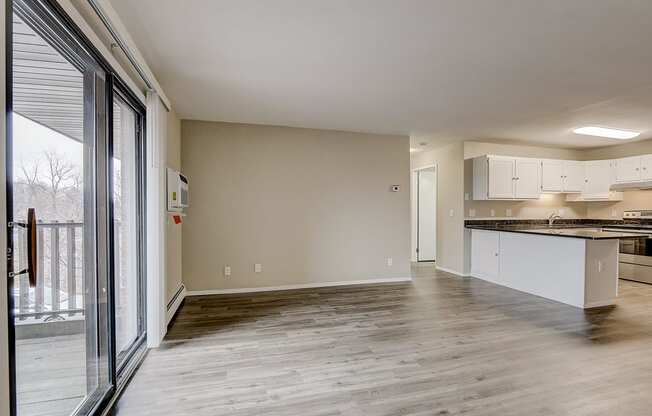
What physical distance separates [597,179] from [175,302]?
297 inches

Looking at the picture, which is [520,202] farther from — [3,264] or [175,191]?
[3,264]

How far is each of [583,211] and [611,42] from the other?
18.7ft

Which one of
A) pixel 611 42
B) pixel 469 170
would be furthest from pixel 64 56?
pixel 469 170

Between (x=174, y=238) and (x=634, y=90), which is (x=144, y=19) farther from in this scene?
(x=634, y=90)

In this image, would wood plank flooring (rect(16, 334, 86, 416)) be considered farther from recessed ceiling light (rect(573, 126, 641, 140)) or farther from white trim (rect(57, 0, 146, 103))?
recessed ceiling light (rect(573, 126, 641, 140))

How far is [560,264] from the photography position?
169 inches

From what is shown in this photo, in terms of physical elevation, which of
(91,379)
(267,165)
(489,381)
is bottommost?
(489,381)

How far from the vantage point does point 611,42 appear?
2.38 metres

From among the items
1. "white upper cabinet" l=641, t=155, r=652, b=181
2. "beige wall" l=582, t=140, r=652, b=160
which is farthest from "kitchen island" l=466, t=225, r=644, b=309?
"beige wall" l=582, t=140, r=652, b=160

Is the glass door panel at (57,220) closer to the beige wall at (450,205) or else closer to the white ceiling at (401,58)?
the white ceiling at (401,58)

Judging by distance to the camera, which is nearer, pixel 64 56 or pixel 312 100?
pixel 64 56

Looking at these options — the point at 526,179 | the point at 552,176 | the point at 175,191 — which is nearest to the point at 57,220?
the point at 175,191

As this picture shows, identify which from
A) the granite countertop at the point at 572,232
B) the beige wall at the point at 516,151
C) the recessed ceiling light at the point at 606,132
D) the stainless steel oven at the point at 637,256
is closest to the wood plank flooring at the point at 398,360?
the granite countertop at the point at 572,232

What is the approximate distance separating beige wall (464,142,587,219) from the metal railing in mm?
5743
